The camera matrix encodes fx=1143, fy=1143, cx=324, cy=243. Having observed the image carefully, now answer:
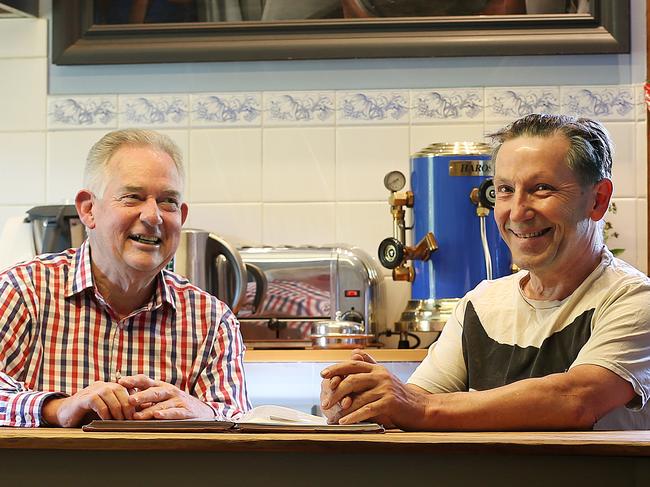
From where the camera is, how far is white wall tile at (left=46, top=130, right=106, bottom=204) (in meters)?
3.26

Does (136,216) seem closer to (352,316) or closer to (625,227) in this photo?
(352,316)

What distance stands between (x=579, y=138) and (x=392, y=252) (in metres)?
0.95

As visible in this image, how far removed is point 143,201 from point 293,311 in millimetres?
900

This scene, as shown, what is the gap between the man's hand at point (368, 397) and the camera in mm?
1637

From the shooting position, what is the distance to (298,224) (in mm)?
3189

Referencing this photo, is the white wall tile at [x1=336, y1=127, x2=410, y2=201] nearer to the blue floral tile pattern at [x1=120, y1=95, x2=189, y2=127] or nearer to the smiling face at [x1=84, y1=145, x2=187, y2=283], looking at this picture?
the blue floral tile pattern at [x1=120, y1=95, x2=189, y2=127]

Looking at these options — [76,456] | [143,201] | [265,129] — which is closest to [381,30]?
[265,129]

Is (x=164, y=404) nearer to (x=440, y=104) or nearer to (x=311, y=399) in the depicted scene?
(x=311, y=399)

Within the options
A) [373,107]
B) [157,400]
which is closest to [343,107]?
[373,107]

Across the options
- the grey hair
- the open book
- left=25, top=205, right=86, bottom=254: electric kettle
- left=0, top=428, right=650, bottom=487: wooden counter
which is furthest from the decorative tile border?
left=0, top=428, right=650, bottom=487: wooden counter

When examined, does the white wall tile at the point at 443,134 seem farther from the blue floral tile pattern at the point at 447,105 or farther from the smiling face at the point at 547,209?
the smiling face at the point at 547,209

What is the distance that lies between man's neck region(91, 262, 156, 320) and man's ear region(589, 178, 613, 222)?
0.82 m

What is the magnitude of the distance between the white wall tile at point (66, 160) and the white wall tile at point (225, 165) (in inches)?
11.6

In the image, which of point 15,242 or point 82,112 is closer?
point 15,242
